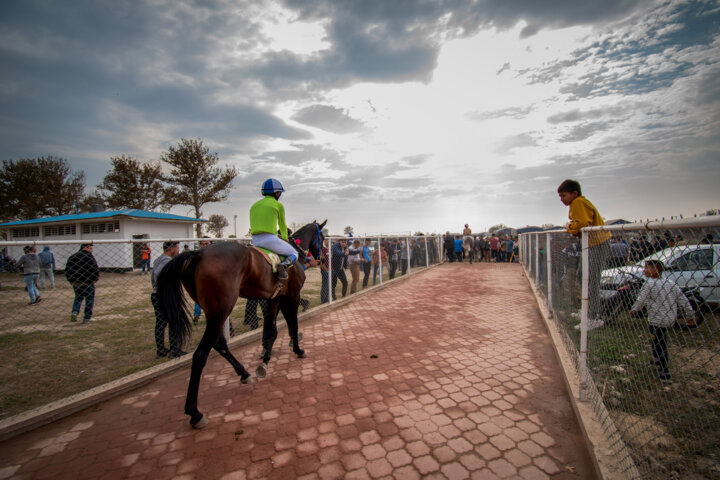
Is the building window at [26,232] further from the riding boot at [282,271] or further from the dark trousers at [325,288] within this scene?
the riding boot at [282,271]

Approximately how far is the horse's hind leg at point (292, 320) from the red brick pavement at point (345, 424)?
0.16 metres

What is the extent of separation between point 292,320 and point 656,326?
4.19 m

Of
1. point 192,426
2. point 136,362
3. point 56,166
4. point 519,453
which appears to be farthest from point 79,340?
point 56,166

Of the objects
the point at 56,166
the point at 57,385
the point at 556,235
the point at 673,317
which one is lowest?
the point at 57,385

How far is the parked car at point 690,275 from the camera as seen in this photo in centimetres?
161

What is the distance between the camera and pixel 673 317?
1.49 meters

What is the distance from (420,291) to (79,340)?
8.72m

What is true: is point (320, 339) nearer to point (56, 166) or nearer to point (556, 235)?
point (556, 235)

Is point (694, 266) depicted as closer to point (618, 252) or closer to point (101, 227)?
point (618, 252)

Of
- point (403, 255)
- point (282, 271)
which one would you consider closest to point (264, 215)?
point (282, 271)

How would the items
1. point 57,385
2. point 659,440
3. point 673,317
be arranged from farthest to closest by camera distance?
point 57,385 → point 659,440 → point 673,317

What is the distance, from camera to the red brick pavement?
2307 mm

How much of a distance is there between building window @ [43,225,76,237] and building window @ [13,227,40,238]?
51.6 inches

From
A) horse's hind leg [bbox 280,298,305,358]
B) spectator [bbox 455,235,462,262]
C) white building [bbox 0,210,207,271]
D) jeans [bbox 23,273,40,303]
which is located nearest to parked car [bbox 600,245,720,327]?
horse's hind leg [bbox 280,298,305,358]
